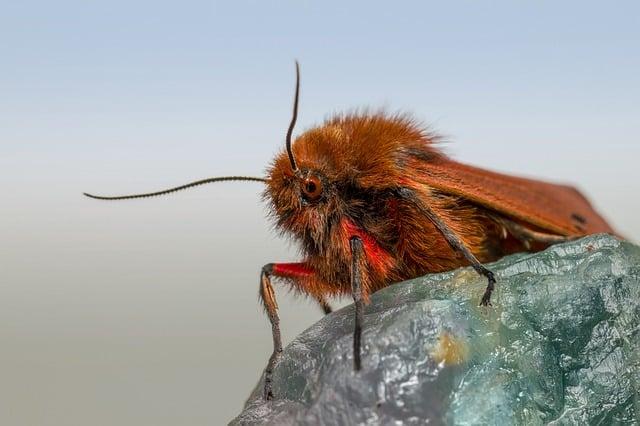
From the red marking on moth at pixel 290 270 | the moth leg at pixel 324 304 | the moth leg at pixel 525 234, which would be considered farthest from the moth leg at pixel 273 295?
the moth leg at pixel 525 234

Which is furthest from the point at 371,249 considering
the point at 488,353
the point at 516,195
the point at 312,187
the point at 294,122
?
the point at 516,195

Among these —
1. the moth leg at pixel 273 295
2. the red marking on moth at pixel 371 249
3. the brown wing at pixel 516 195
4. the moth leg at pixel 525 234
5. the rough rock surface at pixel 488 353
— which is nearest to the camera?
the rough rock surface at pixel 488 353

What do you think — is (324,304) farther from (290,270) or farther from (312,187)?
(312,187)

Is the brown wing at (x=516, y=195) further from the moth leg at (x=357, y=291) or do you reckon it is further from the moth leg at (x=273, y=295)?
the moth leg at (x=273, y=295)

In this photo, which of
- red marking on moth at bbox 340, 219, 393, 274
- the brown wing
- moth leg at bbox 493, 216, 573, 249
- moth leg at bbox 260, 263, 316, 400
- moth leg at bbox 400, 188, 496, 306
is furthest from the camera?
moth leg at bbox 493, 216, 573, 249

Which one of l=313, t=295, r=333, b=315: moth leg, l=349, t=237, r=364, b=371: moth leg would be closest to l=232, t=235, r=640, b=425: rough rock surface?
l=349, t=237, r=364, b=371: moth leg

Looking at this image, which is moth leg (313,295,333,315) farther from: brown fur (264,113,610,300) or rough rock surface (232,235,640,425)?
rough rock surface (232,235,640,425)
